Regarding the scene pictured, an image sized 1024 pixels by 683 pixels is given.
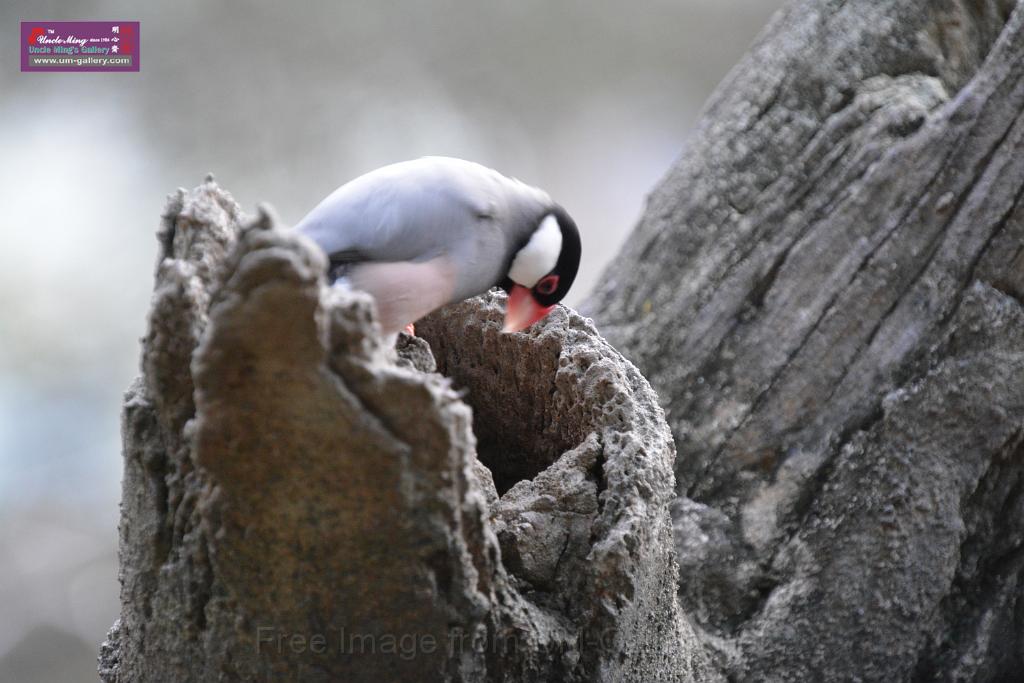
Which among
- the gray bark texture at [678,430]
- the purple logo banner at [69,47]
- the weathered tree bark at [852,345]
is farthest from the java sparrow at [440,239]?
the purple logo banner at [69,47]

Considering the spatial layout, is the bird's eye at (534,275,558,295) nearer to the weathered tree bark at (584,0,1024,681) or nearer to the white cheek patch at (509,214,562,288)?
the white cheek patch at (509,214,562,288)

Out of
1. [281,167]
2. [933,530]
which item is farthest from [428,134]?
[933,530]

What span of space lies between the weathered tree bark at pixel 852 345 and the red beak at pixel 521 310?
0.64 m

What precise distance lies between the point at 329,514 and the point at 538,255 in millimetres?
820

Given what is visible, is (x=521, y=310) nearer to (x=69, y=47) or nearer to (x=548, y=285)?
(x=548, y=285)

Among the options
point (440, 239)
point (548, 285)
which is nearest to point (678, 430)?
point (548, 285)

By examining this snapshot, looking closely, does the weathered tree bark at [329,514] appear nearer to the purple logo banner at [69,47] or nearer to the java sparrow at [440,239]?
the java sparrow at [440,239]

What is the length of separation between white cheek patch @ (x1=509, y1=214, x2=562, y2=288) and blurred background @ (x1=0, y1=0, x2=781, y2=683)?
205 cm

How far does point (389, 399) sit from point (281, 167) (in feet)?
9.37

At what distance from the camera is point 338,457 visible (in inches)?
33.7

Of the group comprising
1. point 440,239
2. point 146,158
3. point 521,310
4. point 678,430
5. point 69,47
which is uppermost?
point 440,239

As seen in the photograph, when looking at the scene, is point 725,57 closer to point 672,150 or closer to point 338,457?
point 672,150

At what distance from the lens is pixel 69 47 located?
8.65 feet

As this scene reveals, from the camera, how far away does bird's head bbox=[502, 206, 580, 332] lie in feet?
4.98
